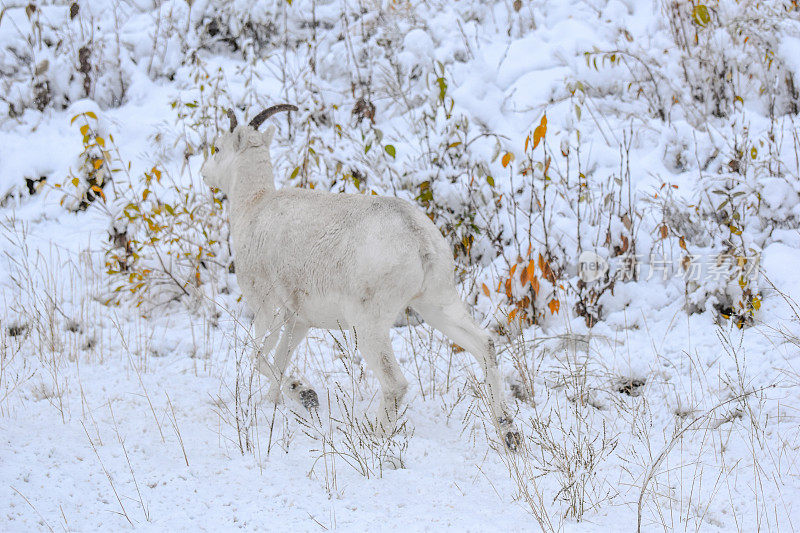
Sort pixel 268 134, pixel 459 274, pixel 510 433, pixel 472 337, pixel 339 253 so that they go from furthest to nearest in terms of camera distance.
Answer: pixel 459 274, pixel 268 134, pixel 472 337, pixel 339 253, pixel 510 433

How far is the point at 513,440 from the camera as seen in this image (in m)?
3.68

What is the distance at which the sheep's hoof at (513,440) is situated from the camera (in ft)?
12.0

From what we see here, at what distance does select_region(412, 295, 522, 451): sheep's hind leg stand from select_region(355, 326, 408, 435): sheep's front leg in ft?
1.18

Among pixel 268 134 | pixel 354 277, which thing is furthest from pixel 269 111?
pixel 354 277

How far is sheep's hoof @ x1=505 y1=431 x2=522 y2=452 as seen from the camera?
12.0 ft

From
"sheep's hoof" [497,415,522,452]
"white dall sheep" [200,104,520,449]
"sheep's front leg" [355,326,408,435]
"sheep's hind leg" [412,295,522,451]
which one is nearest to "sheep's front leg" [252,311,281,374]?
"white dall sheep" [200,104,520,449]

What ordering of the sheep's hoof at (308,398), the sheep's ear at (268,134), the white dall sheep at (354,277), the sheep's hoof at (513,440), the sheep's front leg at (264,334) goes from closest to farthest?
the sheep's hoof at (513,440)
the white dall sheep at (354,277)
the sheep's hoof at (308,398)
the sheep's front leg at (264,334)
the sheep's ear at (268,134)

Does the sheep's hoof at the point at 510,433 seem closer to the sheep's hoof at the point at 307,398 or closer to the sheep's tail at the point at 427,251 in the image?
the sheep's tail at the point at 427,251

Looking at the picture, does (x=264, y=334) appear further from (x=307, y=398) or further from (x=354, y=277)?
(x=354, y=277)

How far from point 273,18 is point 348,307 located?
24.9ft

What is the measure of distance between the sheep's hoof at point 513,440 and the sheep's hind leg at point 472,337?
6 centimetres

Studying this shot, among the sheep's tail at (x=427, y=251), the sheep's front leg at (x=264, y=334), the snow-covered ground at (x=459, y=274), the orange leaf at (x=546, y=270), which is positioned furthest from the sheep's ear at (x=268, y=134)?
the orange leaf at (x=546, y=270)

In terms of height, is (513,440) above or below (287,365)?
above

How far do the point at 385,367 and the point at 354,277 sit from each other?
19.7 inches
